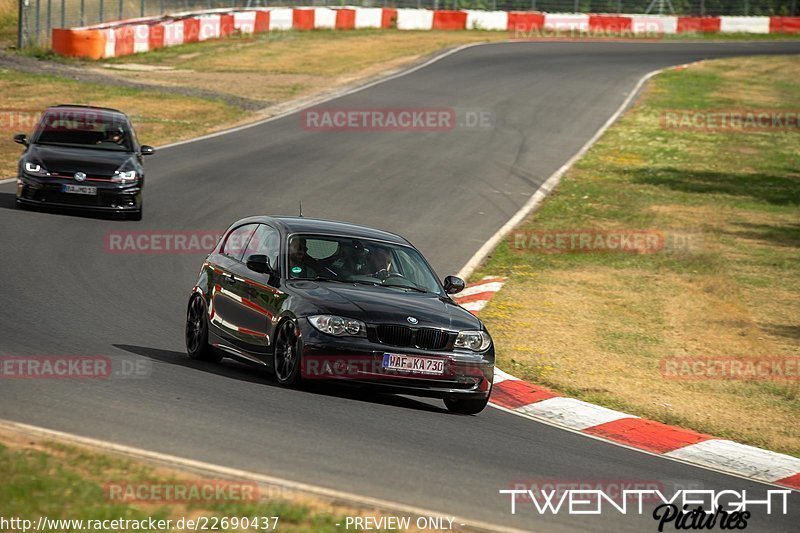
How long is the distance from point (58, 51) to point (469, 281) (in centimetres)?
2920

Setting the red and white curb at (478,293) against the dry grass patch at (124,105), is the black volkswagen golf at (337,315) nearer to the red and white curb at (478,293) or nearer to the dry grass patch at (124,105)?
the red and white curb at (478,293)

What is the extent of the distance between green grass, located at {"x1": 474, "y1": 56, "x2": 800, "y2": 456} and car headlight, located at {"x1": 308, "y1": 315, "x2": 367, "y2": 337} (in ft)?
10.6

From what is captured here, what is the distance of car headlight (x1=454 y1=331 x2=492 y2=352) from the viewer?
11289 mm

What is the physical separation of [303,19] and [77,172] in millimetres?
36818

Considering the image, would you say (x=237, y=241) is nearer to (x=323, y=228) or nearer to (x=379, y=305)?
(x=323, y=228)

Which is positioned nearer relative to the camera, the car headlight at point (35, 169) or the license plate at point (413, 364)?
the license plate at point (413, 364)

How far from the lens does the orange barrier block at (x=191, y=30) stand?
50.3m

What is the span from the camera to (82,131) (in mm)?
22219

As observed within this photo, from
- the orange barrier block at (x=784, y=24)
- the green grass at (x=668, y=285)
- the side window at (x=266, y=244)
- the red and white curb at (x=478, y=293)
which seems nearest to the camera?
the side window at (x=266, y=244)

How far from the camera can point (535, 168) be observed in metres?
30.2

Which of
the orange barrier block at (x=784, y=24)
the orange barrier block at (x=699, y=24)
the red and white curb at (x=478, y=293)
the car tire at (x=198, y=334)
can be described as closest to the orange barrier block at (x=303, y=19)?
the orange barrier block at (x=699, y=24)

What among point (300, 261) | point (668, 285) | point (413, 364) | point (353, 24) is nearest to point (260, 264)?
point (300, 261)

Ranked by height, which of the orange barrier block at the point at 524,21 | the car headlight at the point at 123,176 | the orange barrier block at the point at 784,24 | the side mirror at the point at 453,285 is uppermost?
the orange barrier block at the point at 784,24

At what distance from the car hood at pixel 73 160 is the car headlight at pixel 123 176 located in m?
0.08
